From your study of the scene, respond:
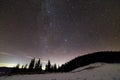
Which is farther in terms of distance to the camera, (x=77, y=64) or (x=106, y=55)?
(x=77, y=64)

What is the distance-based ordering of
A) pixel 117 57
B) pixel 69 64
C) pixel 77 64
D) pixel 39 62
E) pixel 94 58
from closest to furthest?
pixel 117 57 → pixel 94 58 → pixel 77 64 → pixel 69 64 → pixel 39 62

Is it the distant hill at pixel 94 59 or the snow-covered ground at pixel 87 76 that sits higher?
the distant hill at pixel 94 59

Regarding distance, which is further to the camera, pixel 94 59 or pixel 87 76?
pixel 94 59

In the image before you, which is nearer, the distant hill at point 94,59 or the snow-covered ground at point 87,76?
the snow-covered ground at point 87,76

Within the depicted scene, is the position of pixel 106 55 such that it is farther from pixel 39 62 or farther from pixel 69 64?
pixel 39 62

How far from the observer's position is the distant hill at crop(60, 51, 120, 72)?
75.1 ft

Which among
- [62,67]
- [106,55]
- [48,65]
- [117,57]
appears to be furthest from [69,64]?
[48,65]

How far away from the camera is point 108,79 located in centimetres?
789

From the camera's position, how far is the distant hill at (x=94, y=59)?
22.9 meters

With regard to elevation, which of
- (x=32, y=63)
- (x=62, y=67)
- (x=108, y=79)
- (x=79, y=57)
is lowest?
(x=108, y=79)

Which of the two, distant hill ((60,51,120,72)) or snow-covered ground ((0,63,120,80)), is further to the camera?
distant hill ((60,51,120,72))

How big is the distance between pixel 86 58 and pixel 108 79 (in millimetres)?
20454

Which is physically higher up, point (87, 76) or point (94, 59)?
point (94, 59)

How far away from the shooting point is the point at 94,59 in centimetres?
2625
